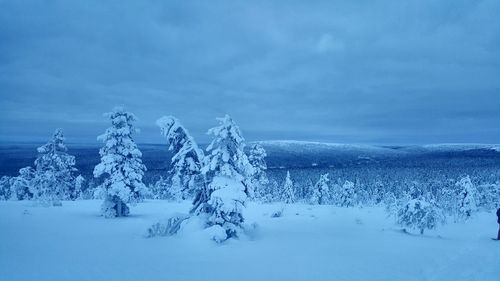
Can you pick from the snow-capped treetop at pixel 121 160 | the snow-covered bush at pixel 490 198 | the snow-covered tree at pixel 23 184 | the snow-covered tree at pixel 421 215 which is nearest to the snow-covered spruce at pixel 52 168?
the snow-covered tree at pixel 23 184

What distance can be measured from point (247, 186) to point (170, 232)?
5388 millimetres

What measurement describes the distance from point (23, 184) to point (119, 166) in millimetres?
27442

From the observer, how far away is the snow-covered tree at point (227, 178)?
18.8 m

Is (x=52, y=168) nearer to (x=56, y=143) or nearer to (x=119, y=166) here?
(x=56, y=143)

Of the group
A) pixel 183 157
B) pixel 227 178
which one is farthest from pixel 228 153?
pixel 183 157

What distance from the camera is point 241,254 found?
1683cm

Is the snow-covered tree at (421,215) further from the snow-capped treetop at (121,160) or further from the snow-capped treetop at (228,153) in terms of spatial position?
the snow-capped treetop at (121,160)

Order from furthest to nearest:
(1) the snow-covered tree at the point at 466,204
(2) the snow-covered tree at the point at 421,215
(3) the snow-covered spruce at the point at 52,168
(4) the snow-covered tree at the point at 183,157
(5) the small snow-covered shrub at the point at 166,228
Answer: (3) the snow-covered spruce at the point at 52,168 → (1) the snow-covered tree at the point at 466,204 → (2) the snow-covered tree at the point at 421,215 → (4) the snow-covered tree at the point at 183,157 → (5) the small snow-covered shrub at the point at 166,228

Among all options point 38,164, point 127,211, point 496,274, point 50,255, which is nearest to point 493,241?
point 496,274

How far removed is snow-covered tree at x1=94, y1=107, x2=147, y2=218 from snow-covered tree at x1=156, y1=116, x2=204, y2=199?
22.3 ft

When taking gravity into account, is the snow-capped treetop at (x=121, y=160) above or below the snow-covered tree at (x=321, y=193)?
above

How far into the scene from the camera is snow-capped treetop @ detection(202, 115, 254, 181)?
760 inches

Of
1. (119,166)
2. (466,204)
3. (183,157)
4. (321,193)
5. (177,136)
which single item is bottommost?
(321,193)

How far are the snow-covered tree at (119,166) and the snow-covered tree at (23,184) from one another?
22.9m
